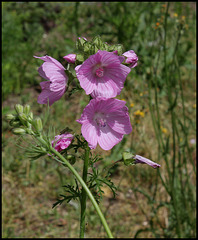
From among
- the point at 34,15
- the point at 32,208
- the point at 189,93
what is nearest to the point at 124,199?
the point at 32,208

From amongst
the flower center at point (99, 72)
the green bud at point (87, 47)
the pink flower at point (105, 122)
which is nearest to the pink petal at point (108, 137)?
the pink flower at point (105, 122)

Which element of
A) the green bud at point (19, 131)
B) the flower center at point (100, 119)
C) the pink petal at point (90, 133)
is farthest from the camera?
the flower center at point (100, 119)

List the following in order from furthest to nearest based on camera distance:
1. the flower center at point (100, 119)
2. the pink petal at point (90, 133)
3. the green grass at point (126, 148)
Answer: the green grass at point (126, 148)
the flower center at point (100, 119)
the pink petal at point (90, 133)

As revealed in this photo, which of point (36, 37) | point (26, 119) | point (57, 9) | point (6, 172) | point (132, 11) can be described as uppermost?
point (57, 9)

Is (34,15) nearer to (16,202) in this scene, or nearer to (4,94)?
(4,94)

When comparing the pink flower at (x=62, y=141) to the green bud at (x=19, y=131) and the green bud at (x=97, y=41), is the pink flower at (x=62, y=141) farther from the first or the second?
the green bud at (x=97, y=41)

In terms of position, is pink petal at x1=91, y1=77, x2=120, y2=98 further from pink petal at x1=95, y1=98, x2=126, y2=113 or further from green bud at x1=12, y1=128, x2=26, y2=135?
green bud at x1=12, y1=128, x2=26, y2=135

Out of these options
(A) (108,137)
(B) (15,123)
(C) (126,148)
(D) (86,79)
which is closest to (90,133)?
(A) (108,137)
